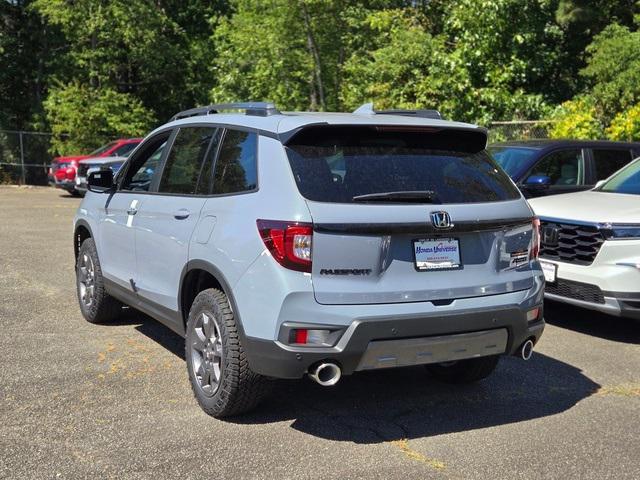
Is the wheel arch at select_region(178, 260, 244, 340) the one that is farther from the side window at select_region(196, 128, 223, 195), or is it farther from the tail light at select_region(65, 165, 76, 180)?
the tail light at select_region(65, 165, 76, 180)

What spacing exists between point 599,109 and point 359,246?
1476cm

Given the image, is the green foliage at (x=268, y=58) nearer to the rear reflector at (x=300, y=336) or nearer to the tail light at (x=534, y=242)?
the tail light at (x=534, y=242)

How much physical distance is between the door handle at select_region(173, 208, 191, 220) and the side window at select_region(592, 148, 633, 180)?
6.14m

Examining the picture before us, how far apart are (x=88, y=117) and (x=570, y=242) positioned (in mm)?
21509

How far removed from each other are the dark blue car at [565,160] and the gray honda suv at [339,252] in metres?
4.27

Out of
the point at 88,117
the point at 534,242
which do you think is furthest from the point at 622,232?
the point at 88,117

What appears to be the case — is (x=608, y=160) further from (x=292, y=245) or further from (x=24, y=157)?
(x=24, y=157)

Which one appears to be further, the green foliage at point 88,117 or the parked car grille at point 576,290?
the green foliage at point 88,117

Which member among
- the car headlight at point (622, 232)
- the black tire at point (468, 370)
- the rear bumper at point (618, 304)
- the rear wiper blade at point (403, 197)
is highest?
the rear wiper blade at point (403, 197)

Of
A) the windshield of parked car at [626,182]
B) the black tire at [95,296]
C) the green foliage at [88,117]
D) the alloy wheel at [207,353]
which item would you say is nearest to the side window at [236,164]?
the alloy wheel at [207,353]

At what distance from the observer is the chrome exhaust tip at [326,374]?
4.00 metres

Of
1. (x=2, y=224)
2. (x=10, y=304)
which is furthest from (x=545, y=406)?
(x=2, y=224)

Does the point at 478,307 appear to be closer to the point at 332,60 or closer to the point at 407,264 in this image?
the point at 407,264

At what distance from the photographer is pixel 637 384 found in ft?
17.8
